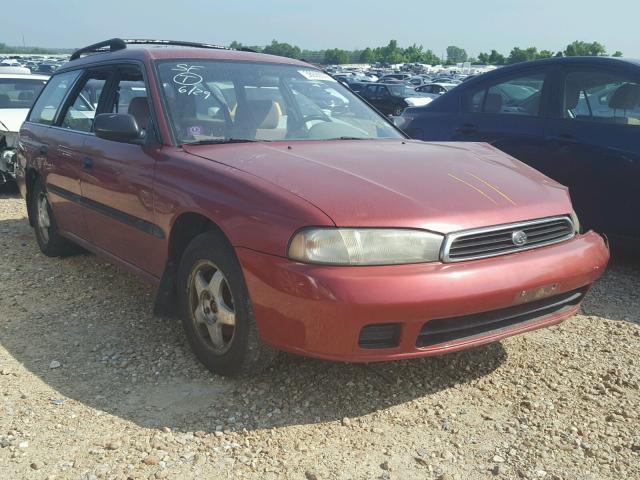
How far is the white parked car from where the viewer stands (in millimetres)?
7832

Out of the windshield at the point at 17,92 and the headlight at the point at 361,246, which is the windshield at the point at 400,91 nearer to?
the windshield at the point at 17,92

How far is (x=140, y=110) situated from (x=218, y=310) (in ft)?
4.60

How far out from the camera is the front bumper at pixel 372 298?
8.09 ft

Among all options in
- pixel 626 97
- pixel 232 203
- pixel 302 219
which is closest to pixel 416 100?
pixel 626 97

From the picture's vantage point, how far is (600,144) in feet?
15.2

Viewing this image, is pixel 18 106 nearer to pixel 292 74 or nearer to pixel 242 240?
pixel 292 74

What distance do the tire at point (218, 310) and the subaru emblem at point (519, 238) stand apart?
1173 mm

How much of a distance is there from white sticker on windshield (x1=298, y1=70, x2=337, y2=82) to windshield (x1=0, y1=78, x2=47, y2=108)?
611 cm

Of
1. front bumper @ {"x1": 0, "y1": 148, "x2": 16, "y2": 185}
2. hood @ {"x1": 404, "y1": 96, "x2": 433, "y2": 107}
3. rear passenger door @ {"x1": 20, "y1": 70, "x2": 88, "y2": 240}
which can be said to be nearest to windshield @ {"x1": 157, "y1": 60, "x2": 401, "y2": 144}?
rear passenger door @ {"x1": 20, "y1": 70, "x2": 88, "y2": 240}

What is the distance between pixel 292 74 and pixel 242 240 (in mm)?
1786

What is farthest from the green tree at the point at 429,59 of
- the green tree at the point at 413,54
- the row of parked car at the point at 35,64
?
the row of parked car at the point at 35,64

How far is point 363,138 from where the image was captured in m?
3.87

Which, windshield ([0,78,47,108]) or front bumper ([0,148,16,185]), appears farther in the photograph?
windshield ([0,78,47,108])

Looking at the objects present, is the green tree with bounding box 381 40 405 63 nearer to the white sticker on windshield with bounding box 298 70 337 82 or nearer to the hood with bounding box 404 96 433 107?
the hood with bounding box 404 96 433 107
